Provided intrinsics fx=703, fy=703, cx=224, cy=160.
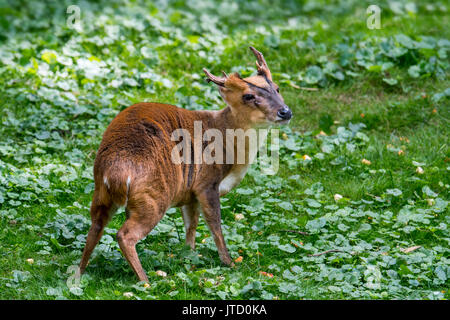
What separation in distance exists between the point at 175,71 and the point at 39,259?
13.7ft

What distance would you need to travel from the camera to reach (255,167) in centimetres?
746

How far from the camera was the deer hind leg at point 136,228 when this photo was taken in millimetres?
4945

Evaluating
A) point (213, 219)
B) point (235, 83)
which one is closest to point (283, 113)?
point (235, 83)

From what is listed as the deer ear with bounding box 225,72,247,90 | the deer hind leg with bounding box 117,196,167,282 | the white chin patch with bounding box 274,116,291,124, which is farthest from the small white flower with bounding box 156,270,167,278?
the deer ear with bounding box 225,72,247,90

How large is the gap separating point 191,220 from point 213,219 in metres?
Result: 0.31

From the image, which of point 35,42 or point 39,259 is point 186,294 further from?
point 35,42

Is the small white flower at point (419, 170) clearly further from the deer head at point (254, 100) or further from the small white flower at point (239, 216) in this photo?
the deer head at point (254, 100)

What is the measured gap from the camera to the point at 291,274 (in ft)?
17.7

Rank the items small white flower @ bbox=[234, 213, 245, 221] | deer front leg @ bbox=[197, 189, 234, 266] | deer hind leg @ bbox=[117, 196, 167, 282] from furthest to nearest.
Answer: small white flower @ bbox=[234, 213, 245, 221], deer front leg @ bbox=[197, 189, 234, 266], deer hind leg @ bbox=[117, 196, 167, 282]

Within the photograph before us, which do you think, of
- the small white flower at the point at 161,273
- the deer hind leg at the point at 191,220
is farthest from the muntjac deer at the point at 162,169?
the small white flower at the point at 161,273

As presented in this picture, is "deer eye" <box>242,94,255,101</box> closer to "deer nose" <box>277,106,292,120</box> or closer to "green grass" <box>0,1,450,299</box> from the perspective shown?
"deer nose" <box>277,106,292,120</box>

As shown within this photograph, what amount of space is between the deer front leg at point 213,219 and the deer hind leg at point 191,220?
227 millimetres

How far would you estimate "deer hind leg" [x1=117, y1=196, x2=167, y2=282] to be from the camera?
4945 mm

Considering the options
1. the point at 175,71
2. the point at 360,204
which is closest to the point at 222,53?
the point at 175,71
